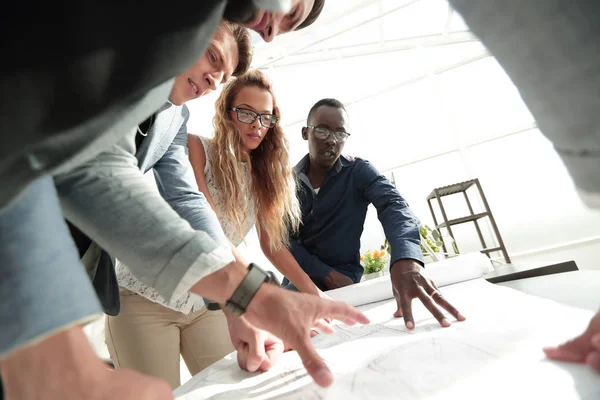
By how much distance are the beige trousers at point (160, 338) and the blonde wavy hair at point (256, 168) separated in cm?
→ 43

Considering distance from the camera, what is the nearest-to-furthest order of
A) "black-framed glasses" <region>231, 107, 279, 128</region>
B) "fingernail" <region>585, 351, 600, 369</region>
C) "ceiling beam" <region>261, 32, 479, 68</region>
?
"fingernail" <region>585, 351, 600, 369</region>
"black-framed glasses" <region>231, 107, 279, 128</region>
"ceiling beam" <region>261, 32, 479, 68</region>

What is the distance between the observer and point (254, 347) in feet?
2.97

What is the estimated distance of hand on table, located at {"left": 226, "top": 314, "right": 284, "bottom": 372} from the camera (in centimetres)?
90

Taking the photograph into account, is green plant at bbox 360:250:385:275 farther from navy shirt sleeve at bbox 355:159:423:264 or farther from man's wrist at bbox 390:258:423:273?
man's wrist at bbox 390:258:423:273

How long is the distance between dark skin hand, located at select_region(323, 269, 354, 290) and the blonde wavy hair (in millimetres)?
378

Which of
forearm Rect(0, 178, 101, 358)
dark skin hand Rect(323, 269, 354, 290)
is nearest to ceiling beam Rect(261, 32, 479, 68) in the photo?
dark skin hand Rect(323, 269, 354, 290)

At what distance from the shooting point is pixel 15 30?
0.30 m

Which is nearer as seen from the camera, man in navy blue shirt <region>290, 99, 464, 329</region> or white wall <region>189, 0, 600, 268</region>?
man in navy blue shirt <region>290, 99, 464, 329</region>

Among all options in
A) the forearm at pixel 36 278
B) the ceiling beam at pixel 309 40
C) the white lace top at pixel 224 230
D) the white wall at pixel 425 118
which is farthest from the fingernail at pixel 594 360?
the ceiling beam at pixel 309 40

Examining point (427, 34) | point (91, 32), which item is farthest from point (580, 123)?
point (427, 34)

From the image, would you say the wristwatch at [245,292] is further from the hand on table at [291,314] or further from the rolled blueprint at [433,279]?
the rolled blueprint at [433,279]

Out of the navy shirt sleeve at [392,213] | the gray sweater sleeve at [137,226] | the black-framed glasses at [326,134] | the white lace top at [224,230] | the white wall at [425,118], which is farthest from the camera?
the white wall at [425,118]

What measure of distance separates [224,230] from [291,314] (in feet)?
3.29

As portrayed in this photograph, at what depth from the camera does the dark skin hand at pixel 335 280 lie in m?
2.09
